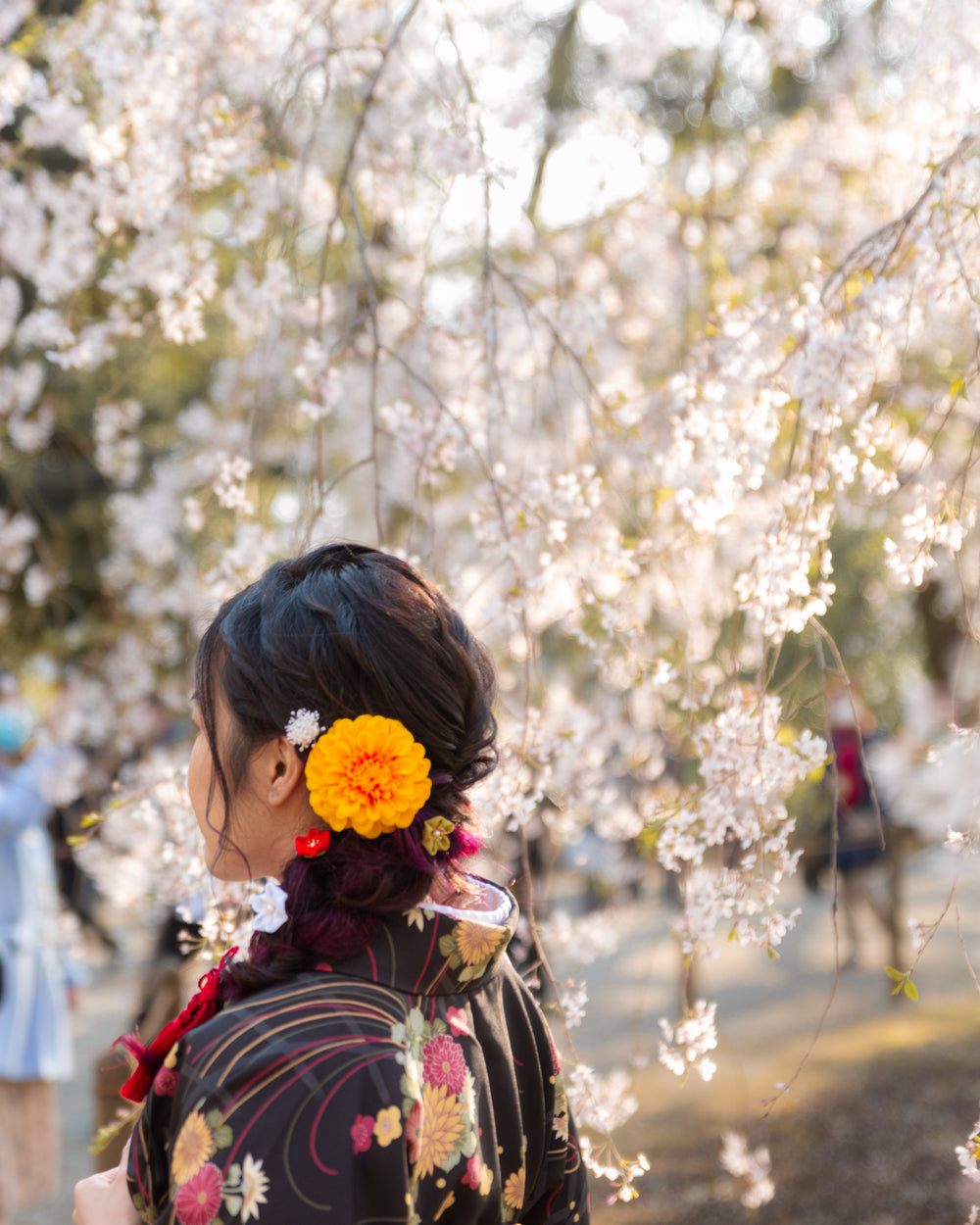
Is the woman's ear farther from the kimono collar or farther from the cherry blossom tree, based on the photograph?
the cherry blossom tree

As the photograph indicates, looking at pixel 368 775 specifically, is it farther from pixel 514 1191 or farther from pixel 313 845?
pixel 514 1191

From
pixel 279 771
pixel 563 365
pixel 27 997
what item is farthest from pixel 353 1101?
pixel 27 997

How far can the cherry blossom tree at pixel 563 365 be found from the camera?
1563 millimetres

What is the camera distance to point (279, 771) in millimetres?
965

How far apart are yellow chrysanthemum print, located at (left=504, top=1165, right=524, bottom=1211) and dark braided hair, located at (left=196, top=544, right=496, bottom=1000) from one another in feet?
0.99

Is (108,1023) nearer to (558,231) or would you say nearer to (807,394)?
(558,231)

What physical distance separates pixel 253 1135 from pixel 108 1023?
5476 millimetres

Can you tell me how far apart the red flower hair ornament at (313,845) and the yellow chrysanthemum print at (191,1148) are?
213 millimetres

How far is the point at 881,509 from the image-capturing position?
10.8 feet

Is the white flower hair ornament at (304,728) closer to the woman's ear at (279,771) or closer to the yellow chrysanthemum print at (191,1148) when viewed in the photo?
the woman's ear at (279,771)

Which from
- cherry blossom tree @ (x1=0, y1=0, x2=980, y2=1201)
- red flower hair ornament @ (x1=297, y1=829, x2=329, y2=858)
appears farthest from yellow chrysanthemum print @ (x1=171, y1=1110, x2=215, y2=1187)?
cherry blossom tree @ (x1=0, y1=0, x2=980, y2=1201)

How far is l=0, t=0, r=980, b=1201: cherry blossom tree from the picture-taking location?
1.56 m

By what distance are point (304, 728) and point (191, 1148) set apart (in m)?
0.32

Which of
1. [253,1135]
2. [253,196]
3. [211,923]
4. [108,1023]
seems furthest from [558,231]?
[108,1023]
